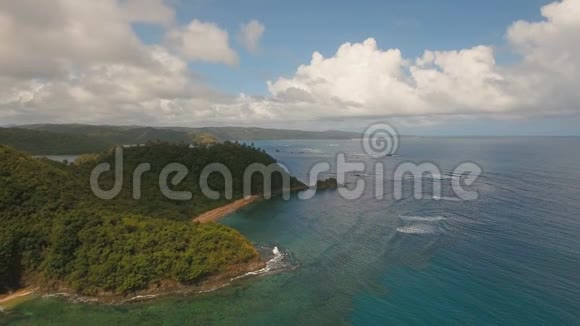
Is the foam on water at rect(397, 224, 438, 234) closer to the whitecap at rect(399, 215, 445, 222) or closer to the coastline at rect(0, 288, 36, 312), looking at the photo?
the whitecap at rect(399, 215, 445, 222)

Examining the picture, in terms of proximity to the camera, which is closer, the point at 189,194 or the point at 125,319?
the point at 125,319

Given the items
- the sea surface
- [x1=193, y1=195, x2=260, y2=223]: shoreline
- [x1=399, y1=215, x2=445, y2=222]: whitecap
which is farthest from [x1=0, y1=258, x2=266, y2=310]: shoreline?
[x1=399, y1=215, x2=445, y2=222]: whitecap

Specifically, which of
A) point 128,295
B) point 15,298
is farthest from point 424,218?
point 15,298

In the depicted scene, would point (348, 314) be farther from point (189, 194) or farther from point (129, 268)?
point (189, 194)

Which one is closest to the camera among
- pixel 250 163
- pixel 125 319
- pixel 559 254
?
pixel 125 319

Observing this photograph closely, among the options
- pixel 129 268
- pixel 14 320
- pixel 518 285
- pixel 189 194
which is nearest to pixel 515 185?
pixel 518 285

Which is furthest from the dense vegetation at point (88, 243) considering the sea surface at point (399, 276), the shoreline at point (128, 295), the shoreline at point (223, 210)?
the shoreline at point (223, 210)

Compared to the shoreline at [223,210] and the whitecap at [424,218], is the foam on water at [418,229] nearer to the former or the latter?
the whitecap at [424,218]
